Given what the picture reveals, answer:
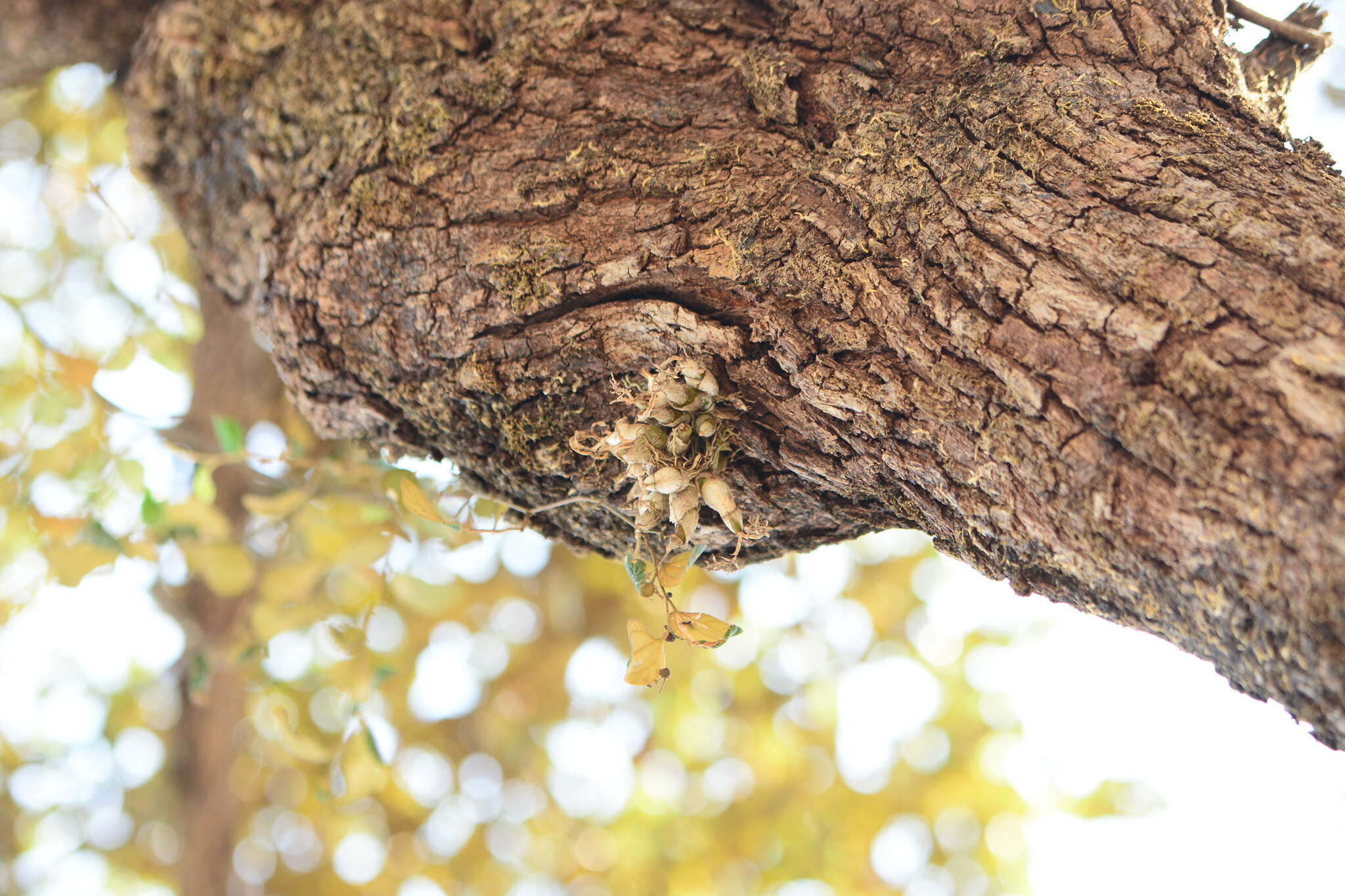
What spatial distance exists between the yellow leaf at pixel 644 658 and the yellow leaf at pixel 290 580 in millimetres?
658

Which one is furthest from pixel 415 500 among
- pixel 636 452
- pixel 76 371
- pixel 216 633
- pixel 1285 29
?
pixel 216 633

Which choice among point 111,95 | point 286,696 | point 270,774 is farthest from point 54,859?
point 111,95

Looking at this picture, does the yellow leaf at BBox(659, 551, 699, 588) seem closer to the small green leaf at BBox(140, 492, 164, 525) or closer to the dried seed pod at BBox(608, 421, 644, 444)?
the dried seed pod at BBox(608, 421, 644, 444)

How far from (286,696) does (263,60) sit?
2.99 ft

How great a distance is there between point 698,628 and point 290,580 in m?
0.74

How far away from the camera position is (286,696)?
50.5 inches

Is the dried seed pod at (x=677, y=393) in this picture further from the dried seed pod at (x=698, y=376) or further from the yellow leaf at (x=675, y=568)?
the yellow leaf at (x=675, y=568)

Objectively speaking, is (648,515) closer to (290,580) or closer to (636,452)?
(636,452)

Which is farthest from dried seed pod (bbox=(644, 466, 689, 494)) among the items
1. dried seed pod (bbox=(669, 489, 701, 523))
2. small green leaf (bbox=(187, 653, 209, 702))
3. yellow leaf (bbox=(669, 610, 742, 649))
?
small green leaf (bbox=(187, 653, 209, 702))

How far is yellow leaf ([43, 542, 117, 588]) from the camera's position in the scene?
112 cm

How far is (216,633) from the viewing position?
189 centimetres

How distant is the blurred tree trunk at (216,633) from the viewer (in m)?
1.89

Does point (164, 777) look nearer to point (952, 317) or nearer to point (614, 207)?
point (614, 207)

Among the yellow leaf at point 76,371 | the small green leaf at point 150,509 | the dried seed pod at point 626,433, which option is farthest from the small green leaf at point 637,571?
the yellow leaf at point 76,371
